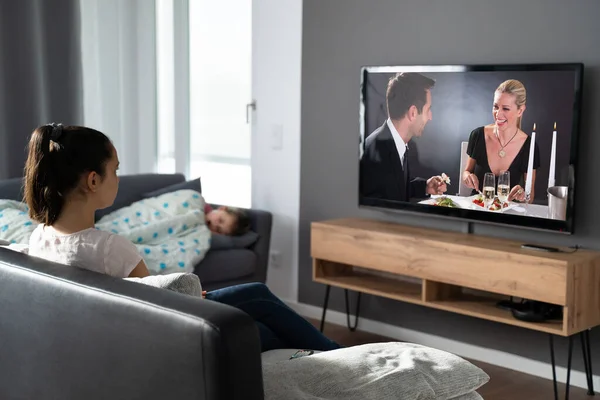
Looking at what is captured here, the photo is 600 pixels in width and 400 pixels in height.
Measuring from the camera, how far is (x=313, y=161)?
16.2ft

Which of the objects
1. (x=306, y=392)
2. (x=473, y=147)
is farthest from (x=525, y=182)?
(x=306, y=392)

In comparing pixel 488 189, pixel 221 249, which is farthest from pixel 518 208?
pixel 221 249

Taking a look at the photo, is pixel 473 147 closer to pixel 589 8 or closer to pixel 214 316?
pixel 589 8

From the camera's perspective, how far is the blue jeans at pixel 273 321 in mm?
2557

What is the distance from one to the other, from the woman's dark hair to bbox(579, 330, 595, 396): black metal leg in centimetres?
233

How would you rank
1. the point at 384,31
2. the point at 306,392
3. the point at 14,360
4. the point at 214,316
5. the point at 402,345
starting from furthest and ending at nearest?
the point at 384,31 < the point at 402,345 < the point at 14,360 < the point at 306,392 < the point at 214,316

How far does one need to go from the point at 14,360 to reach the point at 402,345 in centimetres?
101

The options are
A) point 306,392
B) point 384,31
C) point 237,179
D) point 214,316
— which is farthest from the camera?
point 237,179

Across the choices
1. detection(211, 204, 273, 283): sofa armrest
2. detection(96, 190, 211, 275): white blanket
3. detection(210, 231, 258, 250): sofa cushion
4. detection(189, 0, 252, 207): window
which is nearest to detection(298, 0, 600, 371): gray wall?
detection(211, 204, 273, 283): sofa armrest

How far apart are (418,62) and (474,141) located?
591 millimetres

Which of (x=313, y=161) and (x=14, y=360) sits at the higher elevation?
(x=313, y=161)

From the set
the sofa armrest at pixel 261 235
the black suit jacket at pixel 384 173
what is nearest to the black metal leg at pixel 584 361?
the black suit jacket at pixel 384 173

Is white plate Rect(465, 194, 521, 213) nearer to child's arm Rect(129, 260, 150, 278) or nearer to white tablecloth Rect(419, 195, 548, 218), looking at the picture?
white tablecloth Rect(419, 195, 548, 218)

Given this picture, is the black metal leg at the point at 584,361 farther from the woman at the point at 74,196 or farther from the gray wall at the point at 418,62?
the woman at the point at 74,196
